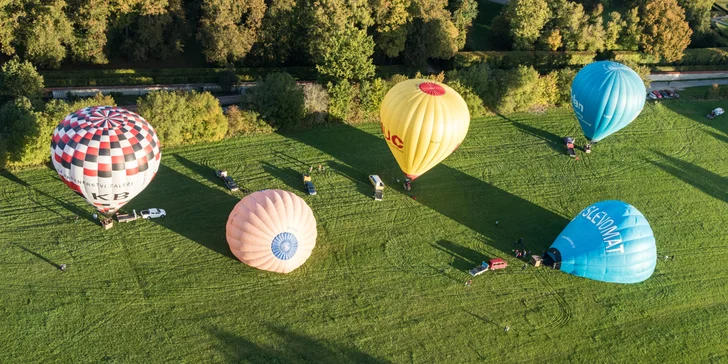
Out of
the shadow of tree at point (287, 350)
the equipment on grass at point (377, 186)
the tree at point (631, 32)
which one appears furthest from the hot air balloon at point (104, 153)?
the tree at point (631, 32)

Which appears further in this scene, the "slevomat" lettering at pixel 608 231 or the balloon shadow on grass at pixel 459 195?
the balloon shadow on grass at pixel 459 195

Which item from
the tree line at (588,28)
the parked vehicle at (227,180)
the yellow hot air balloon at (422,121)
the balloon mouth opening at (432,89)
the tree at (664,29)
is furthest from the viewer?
the tree at (664,29)

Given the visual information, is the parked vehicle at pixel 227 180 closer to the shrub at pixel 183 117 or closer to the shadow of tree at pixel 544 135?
the shrub at pixel 183 117

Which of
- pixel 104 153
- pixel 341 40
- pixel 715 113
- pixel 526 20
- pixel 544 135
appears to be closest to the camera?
pixel 104 153

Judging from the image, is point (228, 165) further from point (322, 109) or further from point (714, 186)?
point (714, 186)

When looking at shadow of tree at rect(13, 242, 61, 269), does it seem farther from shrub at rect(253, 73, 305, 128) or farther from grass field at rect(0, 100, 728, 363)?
shrub at rect(253, 73, 305, 128)

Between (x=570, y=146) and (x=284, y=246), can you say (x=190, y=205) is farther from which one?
(x=570, y=146)

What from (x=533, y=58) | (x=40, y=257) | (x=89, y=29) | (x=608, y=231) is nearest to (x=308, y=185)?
(x=40, y=257)
